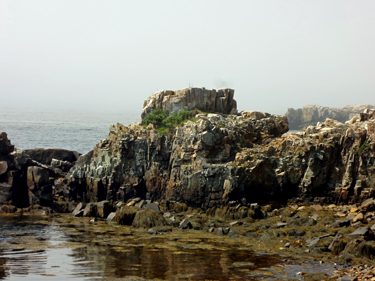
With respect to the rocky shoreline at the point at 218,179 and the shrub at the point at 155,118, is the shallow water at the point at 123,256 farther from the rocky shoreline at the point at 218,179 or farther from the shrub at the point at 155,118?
the shrub at the point at 155,118

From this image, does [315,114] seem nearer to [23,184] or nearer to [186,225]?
[23,184]

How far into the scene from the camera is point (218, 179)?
4394 centimetres

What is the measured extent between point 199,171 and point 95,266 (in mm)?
19355

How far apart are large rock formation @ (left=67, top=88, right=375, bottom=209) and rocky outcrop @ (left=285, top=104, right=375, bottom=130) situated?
6817cm

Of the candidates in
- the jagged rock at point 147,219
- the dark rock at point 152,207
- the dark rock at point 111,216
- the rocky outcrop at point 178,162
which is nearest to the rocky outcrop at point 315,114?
the rocky outcrop at point 178,162

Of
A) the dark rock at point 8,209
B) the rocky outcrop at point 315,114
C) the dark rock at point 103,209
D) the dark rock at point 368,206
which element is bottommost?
the dark rock at point 8,209

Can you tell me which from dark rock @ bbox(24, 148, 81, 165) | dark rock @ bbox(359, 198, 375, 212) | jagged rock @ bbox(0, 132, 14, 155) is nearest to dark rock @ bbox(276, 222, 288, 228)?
dark rock @ bbox(359, 198, 375, 212)

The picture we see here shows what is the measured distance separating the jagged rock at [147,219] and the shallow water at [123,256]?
1.20 meters

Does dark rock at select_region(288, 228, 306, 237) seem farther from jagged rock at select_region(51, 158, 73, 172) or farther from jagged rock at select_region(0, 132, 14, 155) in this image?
jagged rock at select_region(51, 158, 73, 172)

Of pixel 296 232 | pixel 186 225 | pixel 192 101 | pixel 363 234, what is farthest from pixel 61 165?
pixel 363 234

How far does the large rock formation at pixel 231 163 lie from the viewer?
43.3 metres

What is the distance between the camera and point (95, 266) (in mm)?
27125

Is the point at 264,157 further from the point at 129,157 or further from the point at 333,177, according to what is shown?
the point at 129,157

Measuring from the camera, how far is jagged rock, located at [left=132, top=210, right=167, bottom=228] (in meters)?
39.6
